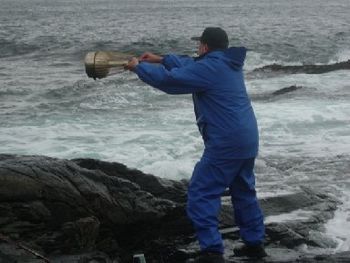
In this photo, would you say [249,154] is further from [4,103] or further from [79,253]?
[4,103]

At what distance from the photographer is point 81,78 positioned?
21.5 m

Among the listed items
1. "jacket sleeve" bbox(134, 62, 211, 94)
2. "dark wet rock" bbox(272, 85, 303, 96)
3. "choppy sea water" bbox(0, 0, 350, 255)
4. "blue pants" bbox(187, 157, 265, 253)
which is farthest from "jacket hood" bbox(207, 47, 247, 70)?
"dark wet rock" bbox(272, 85, 303, 96)

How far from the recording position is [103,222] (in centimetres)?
555

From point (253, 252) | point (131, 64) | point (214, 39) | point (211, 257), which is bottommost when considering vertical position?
point (253, 252)

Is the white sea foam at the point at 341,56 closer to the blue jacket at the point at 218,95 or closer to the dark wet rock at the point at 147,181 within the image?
the dark wet rock at the point at 147,181

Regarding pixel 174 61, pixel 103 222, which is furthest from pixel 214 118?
pixel 103 222

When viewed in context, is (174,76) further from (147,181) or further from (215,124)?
(147,181)

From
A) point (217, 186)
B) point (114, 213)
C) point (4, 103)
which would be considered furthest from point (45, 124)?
point (217, 186)

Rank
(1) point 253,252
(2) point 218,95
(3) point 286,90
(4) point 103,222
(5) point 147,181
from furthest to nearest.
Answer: (3) point 286,90 < (5) point 147,181 < (4) point 103,222 < (1) point 253,252 < (2) point 218,95

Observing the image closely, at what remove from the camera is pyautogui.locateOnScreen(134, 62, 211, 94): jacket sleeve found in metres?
4.71

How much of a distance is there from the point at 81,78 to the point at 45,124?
29.1 feet

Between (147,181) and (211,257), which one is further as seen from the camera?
(147,181)

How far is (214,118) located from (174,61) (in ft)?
1.90

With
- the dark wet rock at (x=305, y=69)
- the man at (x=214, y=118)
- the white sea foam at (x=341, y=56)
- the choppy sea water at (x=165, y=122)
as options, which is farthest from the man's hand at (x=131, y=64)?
the white sea foam at (x=341, y=56)
